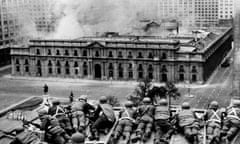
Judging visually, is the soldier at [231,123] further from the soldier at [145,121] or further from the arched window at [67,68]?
the arched window at [67,68]

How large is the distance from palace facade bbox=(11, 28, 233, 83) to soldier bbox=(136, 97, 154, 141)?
344 feet

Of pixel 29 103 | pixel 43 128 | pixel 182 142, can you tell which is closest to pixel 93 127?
pixel 43 128

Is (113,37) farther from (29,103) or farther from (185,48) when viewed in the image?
(29,103)

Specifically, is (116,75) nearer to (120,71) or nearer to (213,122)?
(120,71)

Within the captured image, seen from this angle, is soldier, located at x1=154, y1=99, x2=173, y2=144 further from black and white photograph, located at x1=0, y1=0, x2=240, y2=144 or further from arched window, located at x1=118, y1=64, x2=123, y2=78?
arched window, located at x1=118, y1=64, x2=123, y2=78

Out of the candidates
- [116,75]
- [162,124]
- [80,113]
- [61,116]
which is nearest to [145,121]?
[162,124]

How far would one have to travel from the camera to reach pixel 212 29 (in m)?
187

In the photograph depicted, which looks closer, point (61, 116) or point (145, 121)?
point (145, 121)

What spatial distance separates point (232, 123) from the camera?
23.7m

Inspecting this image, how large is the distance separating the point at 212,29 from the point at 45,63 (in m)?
76.6

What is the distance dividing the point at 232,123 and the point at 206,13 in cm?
17928

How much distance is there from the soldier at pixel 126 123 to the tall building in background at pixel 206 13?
578 ft

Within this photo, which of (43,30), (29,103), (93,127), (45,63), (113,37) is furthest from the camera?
(43,30)

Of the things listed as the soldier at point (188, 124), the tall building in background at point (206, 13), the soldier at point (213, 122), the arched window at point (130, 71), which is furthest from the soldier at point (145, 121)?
the tall building in background at point (206, 13)
